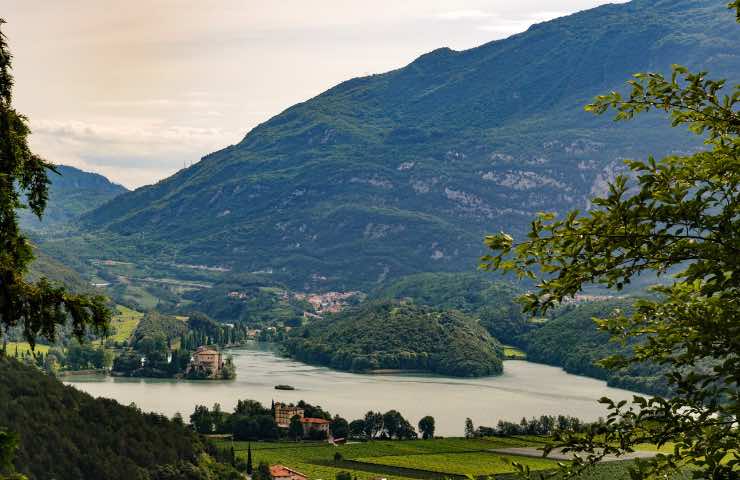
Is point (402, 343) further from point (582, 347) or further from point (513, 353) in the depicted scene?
point (582, 347)

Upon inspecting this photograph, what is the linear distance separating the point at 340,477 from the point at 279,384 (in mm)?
54530

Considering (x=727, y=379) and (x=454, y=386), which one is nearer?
(x=727, y=379)

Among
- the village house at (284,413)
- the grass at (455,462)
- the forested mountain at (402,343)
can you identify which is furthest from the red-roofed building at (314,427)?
the forested mountain at (402,343)

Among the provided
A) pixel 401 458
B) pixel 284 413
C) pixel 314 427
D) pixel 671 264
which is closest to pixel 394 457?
pixel 401 458

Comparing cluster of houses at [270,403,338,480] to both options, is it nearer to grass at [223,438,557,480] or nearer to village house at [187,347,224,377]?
grass at [223,438,557,480]

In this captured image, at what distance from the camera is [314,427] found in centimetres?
9369

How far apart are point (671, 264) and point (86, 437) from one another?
56835 millimetres

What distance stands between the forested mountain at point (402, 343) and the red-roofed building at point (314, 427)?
56320 mm

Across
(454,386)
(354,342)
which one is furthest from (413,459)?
(354,342)

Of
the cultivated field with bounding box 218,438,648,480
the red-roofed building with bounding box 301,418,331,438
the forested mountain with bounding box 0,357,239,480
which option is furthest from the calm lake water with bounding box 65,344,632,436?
the forested mountain with bounding box 0,357,239,480

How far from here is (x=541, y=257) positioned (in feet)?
33.1

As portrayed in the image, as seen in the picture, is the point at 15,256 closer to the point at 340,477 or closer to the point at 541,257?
the point at 541,257

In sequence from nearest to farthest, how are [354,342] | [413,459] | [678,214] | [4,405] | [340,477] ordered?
[678,214] → [4,405] → [340,477] → [413,459] → [354,342]

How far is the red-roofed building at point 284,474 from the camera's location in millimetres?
72188
